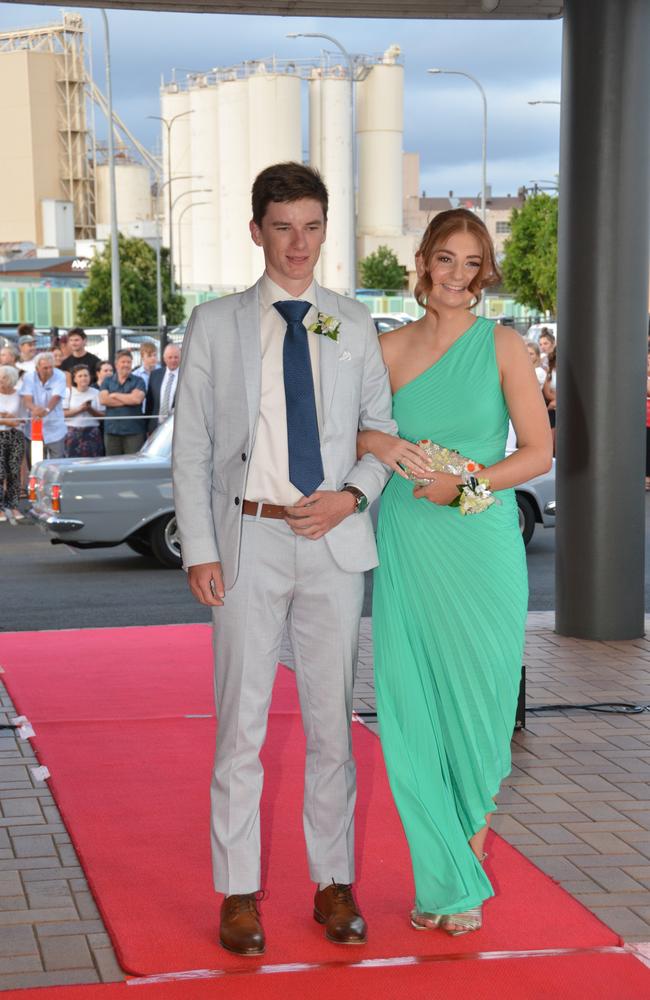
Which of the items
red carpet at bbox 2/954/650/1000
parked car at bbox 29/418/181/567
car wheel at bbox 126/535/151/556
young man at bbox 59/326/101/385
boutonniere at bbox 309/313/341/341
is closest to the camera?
red carpet at bbox 2/954/650/1000

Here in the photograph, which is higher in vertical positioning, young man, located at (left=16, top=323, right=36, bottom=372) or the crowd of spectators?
young man, located at (left=16, top=323, right=36, bottom=372)

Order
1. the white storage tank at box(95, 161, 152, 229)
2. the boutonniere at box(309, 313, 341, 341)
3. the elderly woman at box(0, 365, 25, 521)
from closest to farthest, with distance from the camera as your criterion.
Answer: the boutonniere at box(309, 313, 341, 341) → the elderly woman at box(0, 365, 25, 521) → the white storage tank at box(95, 161, 152, 229)

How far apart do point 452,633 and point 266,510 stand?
27.6 inches

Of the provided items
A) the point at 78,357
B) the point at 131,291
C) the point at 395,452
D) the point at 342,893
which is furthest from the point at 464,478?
the point at 131,291

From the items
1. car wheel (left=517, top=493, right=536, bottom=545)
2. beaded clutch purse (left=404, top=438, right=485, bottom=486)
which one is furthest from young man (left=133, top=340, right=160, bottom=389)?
beaded clutch purse (left=404, top=438, right=485, bottom=486)

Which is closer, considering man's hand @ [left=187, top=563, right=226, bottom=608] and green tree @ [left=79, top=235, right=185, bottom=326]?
man's hand @ [left=187, top=563, right=226, bottom=608]

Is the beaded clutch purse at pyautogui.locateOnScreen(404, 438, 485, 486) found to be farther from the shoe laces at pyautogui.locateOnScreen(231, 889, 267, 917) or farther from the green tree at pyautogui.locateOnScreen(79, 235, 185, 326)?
the green tree at pyautogui.locateOnScreen(79, 235, 185, 326)

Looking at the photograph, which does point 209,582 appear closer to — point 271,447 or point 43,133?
point 271,447

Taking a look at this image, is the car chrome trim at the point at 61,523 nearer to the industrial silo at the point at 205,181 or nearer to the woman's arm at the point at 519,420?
the woman's arm at the point at 519,420

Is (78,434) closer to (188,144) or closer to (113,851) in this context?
(113,851)

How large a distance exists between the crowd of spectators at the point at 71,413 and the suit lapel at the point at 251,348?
39.9ft

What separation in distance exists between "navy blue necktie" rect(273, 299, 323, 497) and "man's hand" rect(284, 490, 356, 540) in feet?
0.12

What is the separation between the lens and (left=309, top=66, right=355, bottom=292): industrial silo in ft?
337

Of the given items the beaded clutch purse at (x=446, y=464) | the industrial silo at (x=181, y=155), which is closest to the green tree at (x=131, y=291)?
the industrial silo at (x=181, y=155)
